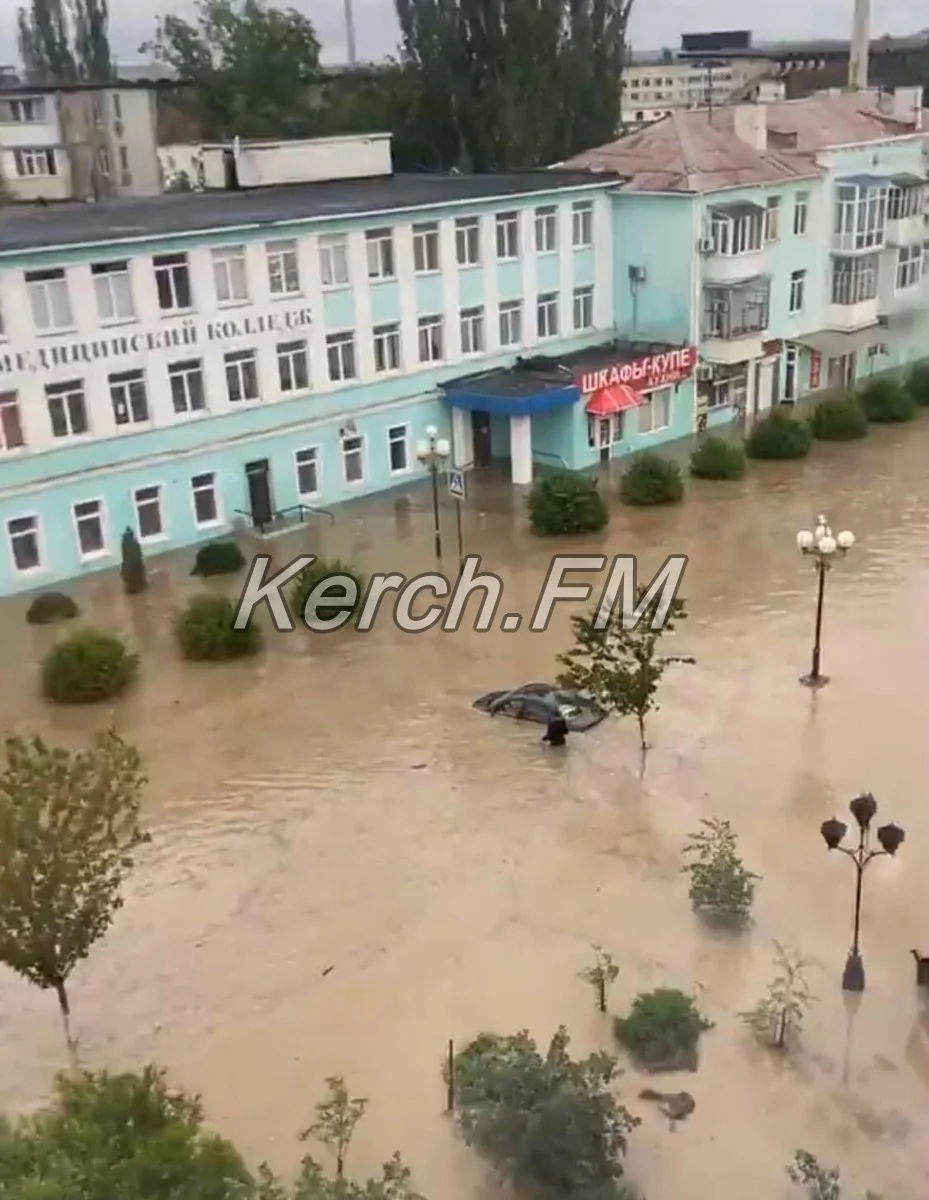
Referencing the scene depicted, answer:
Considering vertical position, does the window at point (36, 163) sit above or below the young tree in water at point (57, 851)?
above

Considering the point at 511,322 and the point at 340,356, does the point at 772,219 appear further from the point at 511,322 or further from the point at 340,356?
the point at 340,356

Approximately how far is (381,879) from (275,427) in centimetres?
1590

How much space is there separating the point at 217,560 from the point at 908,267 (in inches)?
1057

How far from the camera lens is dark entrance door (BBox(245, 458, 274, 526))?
1183 inches

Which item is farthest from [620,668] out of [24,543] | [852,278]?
[852,278]

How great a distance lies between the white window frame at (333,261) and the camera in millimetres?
29938

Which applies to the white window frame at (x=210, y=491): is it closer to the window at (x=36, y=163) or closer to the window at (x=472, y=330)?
the window at (x=472, y=330)

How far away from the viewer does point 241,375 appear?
29328 millimetres

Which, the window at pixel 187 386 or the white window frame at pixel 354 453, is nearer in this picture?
the window at pixel 187 386

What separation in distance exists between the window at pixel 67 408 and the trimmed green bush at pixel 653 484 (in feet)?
41.8

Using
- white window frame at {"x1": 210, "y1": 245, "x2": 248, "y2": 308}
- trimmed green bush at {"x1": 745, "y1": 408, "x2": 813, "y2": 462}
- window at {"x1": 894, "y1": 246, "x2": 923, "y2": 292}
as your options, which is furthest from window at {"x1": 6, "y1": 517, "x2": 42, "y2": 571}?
window at {"x1": 894, "y1": 246, "x2": 923, "y2": 292}

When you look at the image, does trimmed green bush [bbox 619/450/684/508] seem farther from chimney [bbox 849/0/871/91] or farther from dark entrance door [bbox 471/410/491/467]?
chimney [bbox 849/0/871/91]

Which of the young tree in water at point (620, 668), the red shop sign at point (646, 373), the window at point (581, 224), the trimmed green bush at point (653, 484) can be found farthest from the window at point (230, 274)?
the young tree in water at point (620, 668)

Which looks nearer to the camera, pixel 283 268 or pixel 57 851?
pixel 57 851
